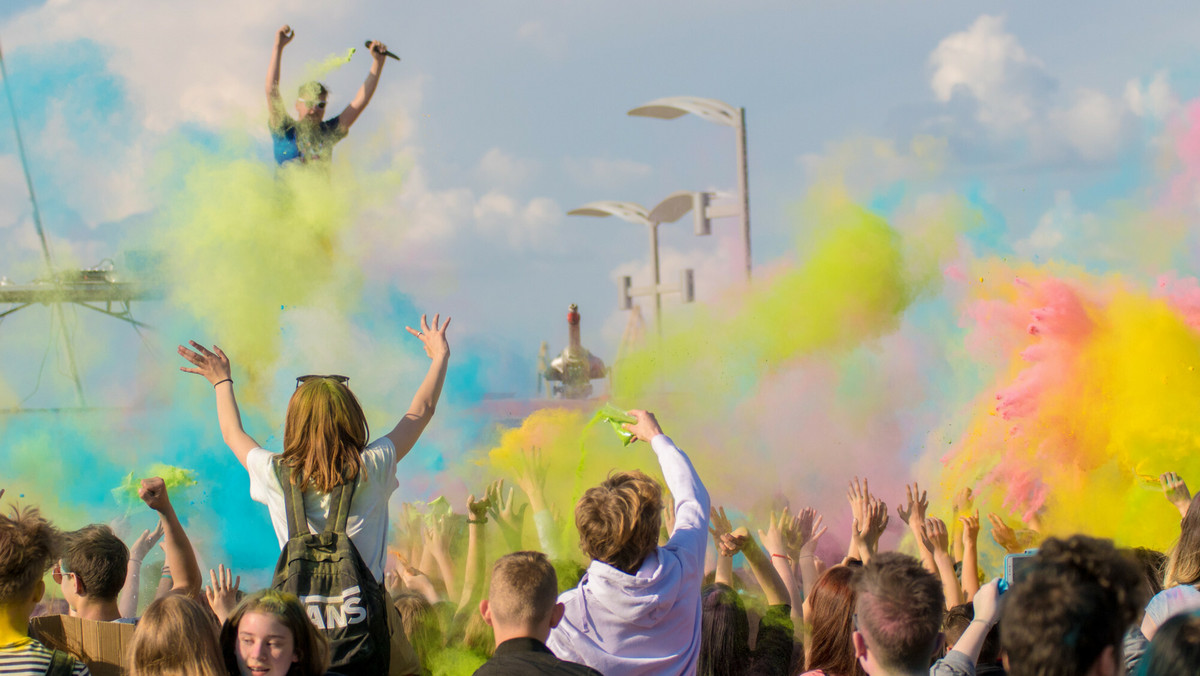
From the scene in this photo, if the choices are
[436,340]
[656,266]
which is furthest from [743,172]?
[436,340]

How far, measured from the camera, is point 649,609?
2.92 metres

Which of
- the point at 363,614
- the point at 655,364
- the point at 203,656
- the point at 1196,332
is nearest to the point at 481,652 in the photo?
the point at 363,614

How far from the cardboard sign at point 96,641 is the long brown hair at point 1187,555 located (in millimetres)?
3310

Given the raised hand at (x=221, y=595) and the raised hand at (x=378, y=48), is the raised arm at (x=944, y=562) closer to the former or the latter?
the raised hand at (x=221, y=595)

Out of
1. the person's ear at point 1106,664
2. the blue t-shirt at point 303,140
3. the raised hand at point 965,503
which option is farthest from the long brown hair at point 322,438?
the blue t-shirt at point 303,140

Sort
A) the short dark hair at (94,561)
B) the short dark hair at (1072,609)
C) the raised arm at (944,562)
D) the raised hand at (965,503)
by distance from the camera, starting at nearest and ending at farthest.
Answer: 1. the short dark hair at (1072,609)
2. the short dark hair at (94,561)
3. the raised arm at (944,562)
4. the raised hand at (965,503)

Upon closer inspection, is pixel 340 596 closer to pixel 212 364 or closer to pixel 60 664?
pixel 60 664

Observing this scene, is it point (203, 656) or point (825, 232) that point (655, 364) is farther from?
point (203, 656)

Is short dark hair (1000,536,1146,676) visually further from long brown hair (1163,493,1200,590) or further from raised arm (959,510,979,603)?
raised arm (959,510,979,603)

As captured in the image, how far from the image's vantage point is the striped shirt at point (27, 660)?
2.57 metres

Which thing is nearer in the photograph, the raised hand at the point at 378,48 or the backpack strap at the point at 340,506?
the backpack strap at the point at 340,506

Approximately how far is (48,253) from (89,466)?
1528mm

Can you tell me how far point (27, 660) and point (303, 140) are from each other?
4.97m

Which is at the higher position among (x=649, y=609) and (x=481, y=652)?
(x=649, y=609)
